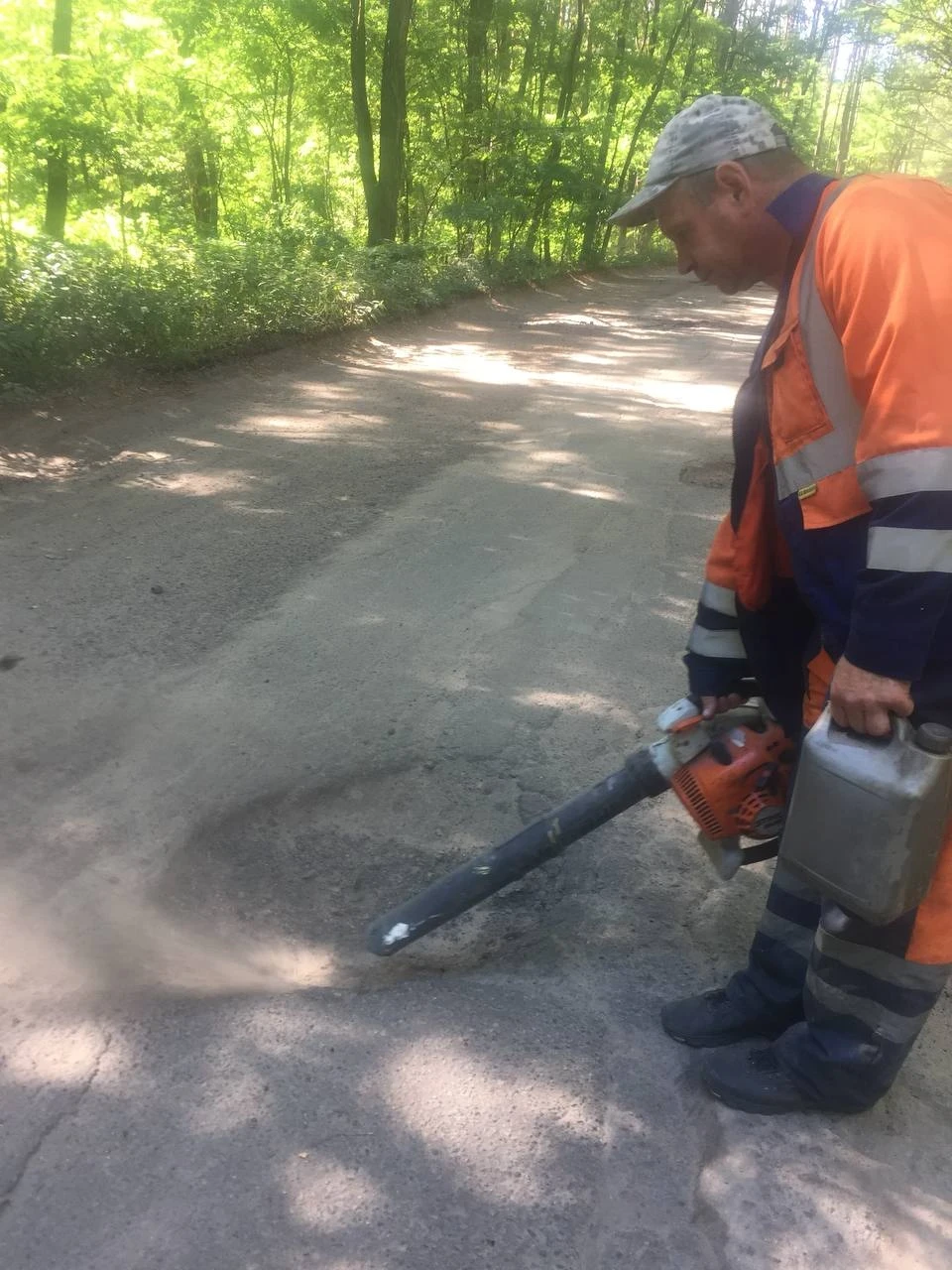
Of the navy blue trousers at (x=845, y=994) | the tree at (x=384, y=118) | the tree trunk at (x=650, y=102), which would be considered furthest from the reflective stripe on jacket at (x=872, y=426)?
the tree trunk at (x=650, y=102)

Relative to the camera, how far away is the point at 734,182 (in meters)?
2.11

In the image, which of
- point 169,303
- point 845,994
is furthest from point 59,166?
point 845,994

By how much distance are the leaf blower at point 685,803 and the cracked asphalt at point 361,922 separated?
0.22m

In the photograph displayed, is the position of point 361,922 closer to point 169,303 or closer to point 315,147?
point 169,303

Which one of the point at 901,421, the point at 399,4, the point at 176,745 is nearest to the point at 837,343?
the point at 901,421

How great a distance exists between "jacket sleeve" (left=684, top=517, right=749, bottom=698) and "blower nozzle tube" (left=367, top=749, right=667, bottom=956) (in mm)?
261

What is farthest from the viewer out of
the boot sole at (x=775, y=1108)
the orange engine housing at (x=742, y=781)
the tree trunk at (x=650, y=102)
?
the tree trunk at (x=650, y=102)

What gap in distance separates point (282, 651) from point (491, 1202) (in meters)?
2.88

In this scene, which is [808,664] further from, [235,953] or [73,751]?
[73,751]

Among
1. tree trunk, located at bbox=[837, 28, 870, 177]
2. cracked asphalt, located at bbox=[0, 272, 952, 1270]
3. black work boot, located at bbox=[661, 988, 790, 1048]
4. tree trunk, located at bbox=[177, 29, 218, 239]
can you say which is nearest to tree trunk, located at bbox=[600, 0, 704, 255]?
tree trunk, located at bbox=[177, 29, 218, 239]

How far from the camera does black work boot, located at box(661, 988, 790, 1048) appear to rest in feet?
8.30

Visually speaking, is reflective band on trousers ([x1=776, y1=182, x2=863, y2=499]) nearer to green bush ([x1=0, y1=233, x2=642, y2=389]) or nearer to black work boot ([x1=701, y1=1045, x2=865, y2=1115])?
black work boot ([x1=701, y1=1045, x2=865, y2=1115])

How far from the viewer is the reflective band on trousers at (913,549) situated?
179 centimetres

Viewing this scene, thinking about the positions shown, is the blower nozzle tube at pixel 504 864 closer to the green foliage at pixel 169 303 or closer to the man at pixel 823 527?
the man at pixel 823 527
